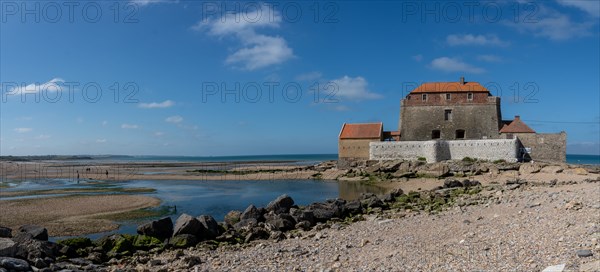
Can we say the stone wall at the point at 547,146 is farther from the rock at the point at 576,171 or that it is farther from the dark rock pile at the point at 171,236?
the dark rock pile at the point at 171,236

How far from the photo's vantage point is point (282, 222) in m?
15.1

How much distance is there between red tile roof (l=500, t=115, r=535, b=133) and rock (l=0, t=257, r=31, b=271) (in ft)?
130

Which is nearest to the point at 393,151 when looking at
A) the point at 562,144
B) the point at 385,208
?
the point at 562,144

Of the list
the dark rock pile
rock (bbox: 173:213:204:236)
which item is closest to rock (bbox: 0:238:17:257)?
the dark rock pile

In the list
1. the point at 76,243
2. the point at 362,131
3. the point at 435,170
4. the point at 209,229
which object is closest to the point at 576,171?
the point at 435,170

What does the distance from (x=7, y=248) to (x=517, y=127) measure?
4032cm

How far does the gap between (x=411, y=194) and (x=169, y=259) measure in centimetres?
1449

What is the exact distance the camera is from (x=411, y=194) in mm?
22328

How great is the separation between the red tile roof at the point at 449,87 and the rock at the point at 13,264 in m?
41.1

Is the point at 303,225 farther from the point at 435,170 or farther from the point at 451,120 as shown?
the point at 451,120

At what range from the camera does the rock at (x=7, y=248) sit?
9.82 meters

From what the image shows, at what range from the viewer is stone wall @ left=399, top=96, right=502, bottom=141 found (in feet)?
139

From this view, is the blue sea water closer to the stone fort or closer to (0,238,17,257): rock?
the stone fort

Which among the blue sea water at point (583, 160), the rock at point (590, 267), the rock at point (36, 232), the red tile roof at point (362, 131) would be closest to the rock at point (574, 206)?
the rock at point (590, 267)
